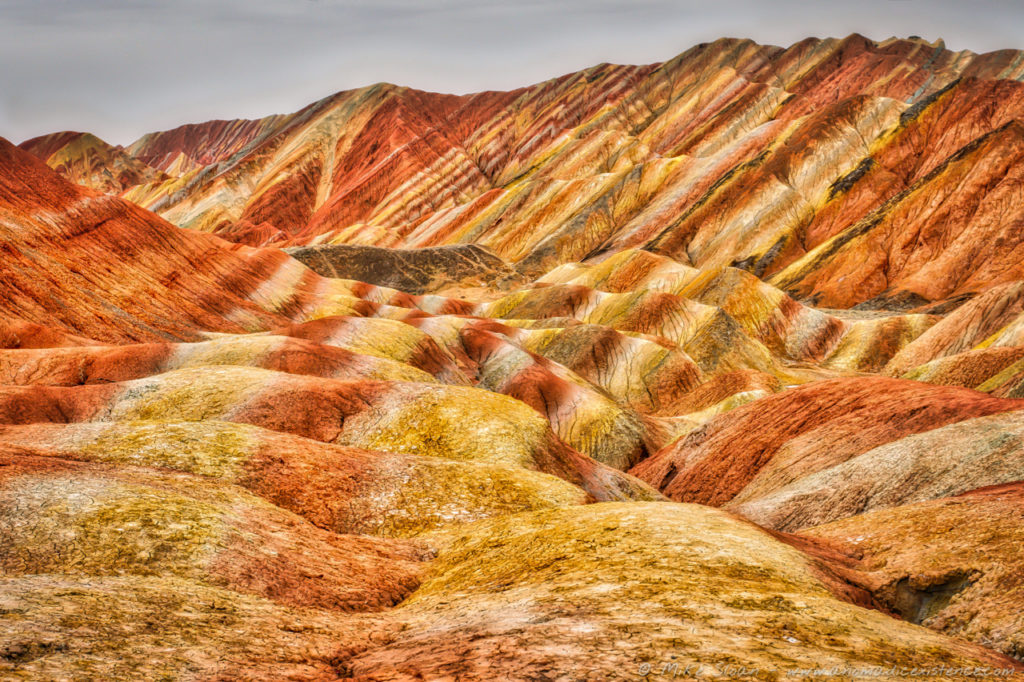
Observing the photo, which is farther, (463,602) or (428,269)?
(428,269)

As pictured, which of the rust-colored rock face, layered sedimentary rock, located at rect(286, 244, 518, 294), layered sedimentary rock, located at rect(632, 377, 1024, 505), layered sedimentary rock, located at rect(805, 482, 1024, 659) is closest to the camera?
the rust-colored rock face

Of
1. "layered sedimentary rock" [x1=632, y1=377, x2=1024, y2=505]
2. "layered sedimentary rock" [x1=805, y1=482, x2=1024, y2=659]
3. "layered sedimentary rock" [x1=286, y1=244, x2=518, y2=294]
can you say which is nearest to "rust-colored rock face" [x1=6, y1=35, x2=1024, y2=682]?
"layered sedimentary rock" [x1=805, y1=482, x2=1024, y2=659]

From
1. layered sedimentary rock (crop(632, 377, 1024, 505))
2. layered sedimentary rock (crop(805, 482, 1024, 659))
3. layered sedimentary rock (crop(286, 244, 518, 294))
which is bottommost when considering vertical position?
layered sedimentary rock (crop(805, 482, 1024, 659))

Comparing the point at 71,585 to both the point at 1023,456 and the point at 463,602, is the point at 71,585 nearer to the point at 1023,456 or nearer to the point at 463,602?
the point at 463,602

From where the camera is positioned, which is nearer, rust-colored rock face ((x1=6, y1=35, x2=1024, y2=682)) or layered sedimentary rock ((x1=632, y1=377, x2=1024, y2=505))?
rust-colored rock face ((x1=6, y1=35, x2=1024, y2=682))

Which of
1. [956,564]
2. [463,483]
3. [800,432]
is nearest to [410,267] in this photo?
[800,432]

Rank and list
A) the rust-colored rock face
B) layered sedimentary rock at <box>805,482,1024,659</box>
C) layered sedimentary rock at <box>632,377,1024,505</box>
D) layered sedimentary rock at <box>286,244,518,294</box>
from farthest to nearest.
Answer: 1. layered sedimentary rock at <box>286,244,518,294</box>
2. layered sedimentary rock at <box>632,377,1024,505</box>
3. layered sedimentary rock at <box>805,482,1024,659</box>
4. the rust-colored rock face

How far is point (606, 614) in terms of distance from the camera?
41.2 feet

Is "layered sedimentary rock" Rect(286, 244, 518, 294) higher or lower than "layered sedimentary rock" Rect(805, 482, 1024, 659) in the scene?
higher

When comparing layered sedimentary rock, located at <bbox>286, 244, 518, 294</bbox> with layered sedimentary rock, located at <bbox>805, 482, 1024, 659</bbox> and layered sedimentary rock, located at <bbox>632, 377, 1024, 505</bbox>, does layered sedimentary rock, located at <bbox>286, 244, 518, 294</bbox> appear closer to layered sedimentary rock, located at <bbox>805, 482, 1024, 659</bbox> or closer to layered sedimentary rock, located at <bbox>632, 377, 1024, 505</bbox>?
layered sedimentary rock, located at <bbox>632, 377, 1024, 505</bbox>

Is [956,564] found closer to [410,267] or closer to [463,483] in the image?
[463,483]

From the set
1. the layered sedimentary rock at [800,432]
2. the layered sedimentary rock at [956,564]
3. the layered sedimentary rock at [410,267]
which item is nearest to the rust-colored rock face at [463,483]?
the layered sedimentary rock at [956,564]

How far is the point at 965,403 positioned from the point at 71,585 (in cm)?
3123

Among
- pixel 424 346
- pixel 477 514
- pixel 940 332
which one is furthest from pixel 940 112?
pixel 477 514
